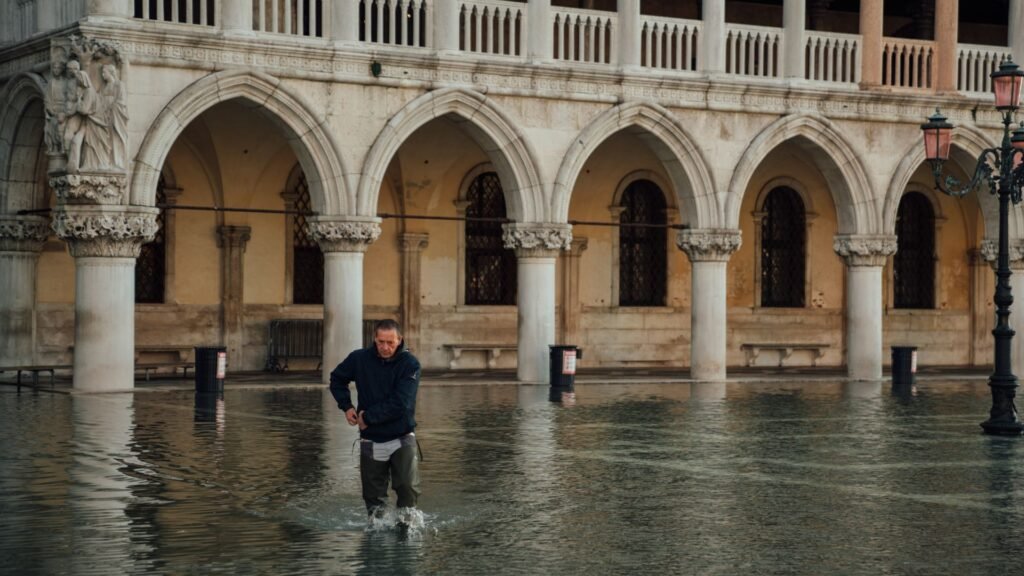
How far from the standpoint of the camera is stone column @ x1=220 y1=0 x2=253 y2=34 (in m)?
25.2

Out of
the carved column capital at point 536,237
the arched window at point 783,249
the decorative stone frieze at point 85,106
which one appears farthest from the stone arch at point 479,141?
the arched window at point 783,249

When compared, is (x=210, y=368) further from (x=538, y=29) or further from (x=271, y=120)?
(x=538, y=29)

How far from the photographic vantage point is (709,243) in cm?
2941

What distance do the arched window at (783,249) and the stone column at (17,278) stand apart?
48.5 feet

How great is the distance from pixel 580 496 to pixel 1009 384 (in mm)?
7927

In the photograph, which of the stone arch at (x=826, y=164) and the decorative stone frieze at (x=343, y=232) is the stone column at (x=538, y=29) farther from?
the stone arch at (x=826, y=164)

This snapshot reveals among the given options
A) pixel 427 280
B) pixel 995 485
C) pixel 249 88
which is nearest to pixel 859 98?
pixel 427 280

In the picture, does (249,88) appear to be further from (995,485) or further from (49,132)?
(995,485)

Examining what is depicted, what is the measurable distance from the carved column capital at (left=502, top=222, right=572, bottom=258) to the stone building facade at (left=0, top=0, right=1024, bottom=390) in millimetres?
41

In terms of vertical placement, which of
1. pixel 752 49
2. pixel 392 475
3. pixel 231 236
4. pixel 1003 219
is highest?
pixel 752 49

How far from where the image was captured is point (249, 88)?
83.6 ft

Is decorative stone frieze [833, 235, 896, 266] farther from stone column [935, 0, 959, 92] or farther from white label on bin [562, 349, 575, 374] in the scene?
white label on bin [562, 349, 575, 374]

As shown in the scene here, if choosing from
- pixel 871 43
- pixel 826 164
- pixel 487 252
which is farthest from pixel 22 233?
pixel 871 43

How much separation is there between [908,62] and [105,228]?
1519 centimetres
